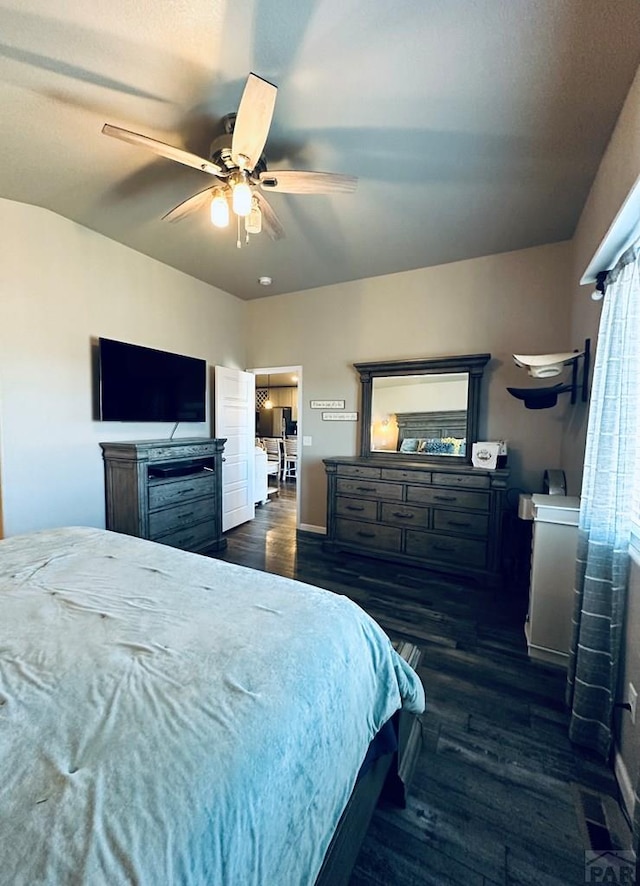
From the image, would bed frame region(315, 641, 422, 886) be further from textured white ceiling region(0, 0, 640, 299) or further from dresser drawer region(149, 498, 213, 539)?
textured white ceiling region(0, 0, 640, 299)

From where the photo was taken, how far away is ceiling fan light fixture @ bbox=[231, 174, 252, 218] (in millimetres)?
1933

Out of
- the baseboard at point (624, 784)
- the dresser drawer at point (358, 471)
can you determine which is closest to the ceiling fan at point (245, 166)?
the dresser drawer at point (358, 471)

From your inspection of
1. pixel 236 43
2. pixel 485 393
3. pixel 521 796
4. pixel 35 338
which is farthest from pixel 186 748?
pixel 485 393

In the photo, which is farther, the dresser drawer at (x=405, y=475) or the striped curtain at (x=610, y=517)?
the dresser drawer at (x=405, y=475)

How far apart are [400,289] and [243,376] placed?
2305mm

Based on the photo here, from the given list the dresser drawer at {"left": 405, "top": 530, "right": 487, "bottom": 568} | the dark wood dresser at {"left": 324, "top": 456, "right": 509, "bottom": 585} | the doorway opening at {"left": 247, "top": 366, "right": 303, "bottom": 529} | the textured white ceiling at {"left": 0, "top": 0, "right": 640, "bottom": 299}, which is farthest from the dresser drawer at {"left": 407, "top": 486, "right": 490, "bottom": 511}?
the doorway opening at {"left": 247, "top": 366, "right": 303, "bottom": 529}

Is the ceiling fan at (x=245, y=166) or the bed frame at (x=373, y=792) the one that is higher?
the ceiling fan at (x=245, y=166)

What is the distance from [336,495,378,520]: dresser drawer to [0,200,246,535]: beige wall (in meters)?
2.22

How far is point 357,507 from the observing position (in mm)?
3805

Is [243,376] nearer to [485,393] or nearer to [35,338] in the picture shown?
[35,338]

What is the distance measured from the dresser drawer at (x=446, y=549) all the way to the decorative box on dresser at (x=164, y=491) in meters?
2.09

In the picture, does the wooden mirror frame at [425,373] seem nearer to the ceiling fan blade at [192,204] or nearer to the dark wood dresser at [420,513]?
the dark wood dresser at [420,513]

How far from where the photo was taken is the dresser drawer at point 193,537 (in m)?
3.41

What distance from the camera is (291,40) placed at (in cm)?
153
